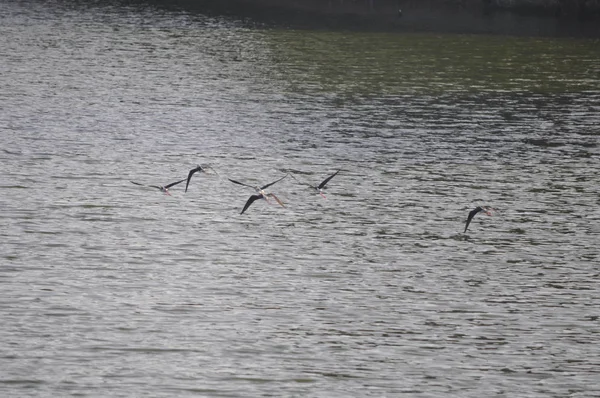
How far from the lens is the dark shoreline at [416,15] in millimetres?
83312

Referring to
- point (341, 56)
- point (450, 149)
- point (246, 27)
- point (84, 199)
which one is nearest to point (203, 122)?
point (450, 149)

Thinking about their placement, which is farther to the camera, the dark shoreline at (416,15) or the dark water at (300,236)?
the dark shoreline at (416,15)

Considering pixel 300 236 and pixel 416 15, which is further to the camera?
pixel 416 15

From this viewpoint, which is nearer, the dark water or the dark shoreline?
the dark water

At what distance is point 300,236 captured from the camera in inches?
1225

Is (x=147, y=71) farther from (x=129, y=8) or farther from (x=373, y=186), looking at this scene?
(x=129, y=8)

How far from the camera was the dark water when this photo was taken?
22031mm

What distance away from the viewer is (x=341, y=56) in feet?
225

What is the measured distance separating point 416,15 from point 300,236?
62724mm

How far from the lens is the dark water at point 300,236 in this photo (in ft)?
72.3

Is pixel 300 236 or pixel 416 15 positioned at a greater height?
pixel 300 236

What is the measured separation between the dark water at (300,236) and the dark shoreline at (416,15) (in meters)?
21.3

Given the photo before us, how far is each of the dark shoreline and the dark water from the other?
21.3 m

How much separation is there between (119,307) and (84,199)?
983 centimetres
